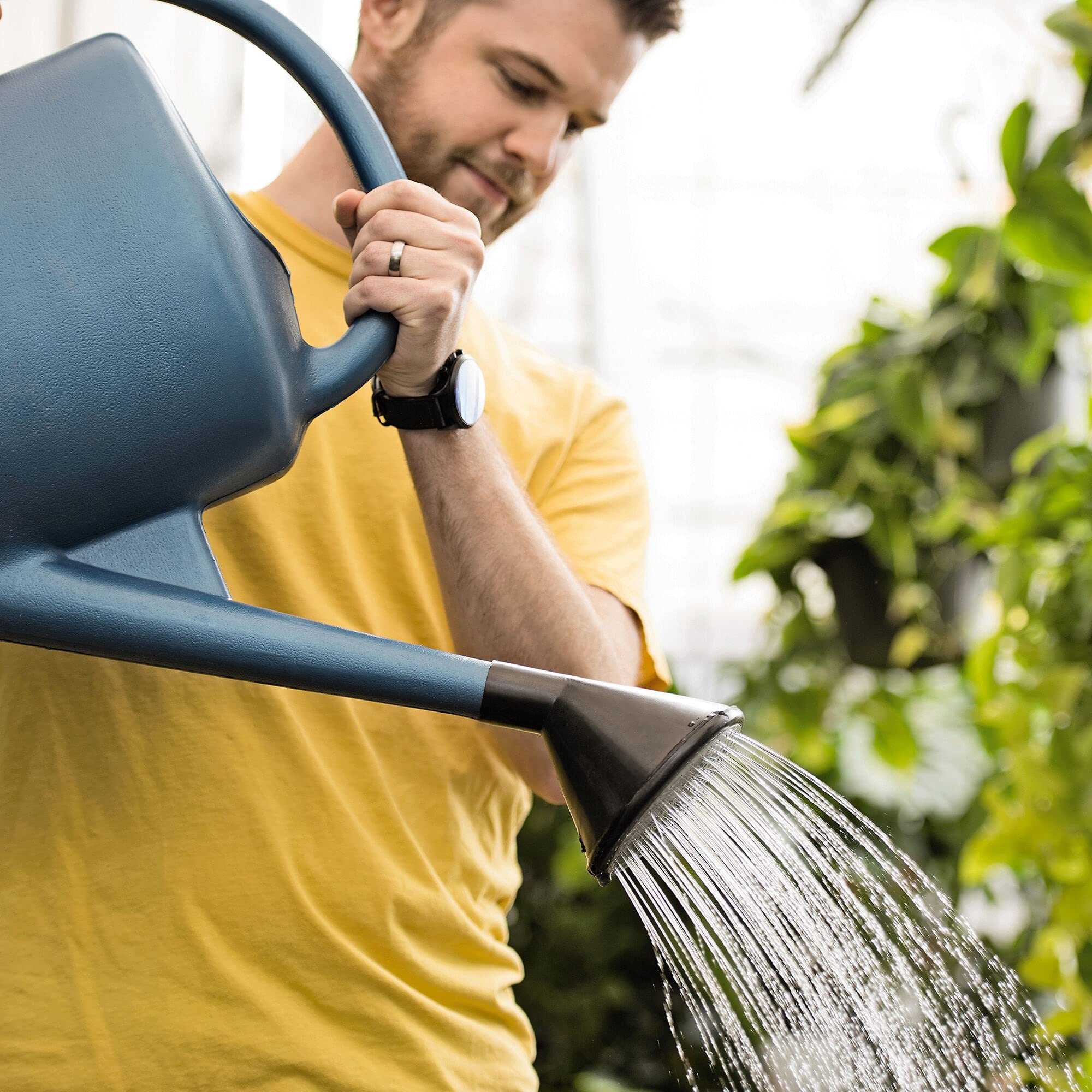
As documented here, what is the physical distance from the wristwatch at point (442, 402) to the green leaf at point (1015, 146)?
0.82 meters

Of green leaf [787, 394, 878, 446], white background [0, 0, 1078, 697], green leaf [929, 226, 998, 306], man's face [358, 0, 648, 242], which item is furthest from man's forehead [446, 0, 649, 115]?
white background [0, 0, 1078, 697]

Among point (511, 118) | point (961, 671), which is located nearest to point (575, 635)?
point (511, 118)

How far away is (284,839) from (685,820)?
0.26m

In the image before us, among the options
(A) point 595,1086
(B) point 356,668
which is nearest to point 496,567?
(B) point 356,668

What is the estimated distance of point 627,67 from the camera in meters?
0.74

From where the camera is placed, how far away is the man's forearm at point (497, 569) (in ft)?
1.94

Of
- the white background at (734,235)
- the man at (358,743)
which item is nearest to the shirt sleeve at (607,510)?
the man at (358,743)

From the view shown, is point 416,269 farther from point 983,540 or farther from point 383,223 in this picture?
point 983,540

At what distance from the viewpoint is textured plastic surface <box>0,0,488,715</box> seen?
1.34 ft

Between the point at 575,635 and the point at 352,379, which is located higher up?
the point at 352,379

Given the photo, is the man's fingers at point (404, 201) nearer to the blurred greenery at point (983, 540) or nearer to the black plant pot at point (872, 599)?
the blurred greenery at point (983, 540)

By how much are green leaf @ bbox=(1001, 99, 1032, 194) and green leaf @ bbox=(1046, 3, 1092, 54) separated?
126mm

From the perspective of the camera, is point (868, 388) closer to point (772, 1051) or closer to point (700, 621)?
point (772, 1051)

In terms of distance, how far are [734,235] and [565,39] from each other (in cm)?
367
